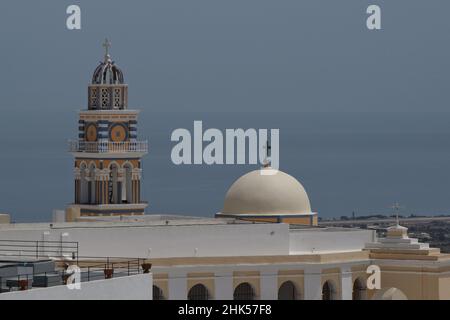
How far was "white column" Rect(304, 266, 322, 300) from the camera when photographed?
7631cm

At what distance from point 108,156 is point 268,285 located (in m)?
16.9

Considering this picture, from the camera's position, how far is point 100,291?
54.5m

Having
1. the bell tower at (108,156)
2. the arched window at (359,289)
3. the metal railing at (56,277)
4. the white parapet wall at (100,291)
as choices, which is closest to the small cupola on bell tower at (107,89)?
the bell tower at (108,156)

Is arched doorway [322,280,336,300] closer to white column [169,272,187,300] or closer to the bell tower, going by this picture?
white column [169,272,187,300]

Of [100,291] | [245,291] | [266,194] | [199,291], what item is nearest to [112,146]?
[266,194]

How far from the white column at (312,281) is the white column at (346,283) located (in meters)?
1.25

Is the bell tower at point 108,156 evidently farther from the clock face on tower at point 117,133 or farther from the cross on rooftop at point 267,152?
the cross on rooftop at point 267,152

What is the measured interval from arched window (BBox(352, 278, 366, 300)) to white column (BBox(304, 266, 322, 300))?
7.16 ft

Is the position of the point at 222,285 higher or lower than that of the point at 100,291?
lower

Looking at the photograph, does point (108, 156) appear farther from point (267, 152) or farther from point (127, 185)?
point (267, 152)

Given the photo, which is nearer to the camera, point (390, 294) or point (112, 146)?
point (390, 294)

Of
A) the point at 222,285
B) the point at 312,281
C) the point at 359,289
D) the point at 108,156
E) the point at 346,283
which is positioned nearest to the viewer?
the point at 222,285

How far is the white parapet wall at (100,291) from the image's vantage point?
5194 cm
